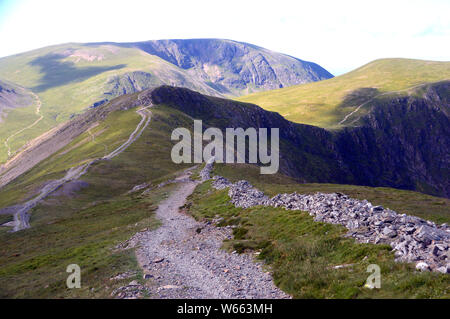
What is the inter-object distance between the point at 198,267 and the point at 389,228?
1490 cm

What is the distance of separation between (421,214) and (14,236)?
229ft

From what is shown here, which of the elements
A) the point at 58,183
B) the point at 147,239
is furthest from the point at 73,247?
the point at 58,183

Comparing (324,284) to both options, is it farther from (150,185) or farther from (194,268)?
(150,185)

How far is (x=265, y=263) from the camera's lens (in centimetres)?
2458

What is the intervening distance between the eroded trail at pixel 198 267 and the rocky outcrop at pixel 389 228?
7.97 metres

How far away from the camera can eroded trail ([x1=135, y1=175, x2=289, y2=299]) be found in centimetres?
2014

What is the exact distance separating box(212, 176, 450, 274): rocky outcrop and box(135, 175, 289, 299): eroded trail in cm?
797

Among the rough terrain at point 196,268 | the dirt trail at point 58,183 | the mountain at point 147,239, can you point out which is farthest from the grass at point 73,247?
the dirt trail at point 58,183

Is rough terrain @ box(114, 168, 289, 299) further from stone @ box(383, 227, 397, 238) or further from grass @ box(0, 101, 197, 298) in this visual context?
stone @ box(383, 227, 397, 238)

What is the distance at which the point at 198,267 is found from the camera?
1008 inches

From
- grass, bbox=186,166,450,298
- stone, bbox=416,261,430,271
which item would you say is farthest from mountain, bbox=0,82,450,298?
stone, bbox=416,261,430,271

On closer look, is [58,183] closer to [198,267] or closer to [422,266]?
[198,267]

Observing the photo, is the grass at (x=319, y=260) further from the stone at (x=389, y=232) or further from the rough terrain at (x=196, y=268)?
the stone at (x=389, y=232)

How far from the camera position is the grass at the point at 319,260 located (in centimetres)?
1520
